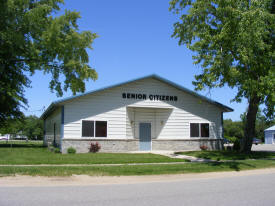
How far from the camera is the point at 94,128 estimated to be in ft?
66.4

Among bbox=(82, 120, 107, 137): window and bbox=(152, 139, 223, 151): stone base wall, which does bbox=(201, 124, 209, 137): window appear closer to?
bbox=(152, 139, 223, 151): stone base wall

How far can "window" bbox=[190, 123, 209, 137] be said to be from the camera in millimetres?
23359

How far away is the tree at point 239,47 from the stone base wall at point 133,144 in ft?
17.7

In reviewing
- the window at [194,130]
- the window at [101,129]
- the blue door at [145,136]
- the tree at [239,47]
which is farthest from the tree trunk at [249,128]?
the window at [101,129]

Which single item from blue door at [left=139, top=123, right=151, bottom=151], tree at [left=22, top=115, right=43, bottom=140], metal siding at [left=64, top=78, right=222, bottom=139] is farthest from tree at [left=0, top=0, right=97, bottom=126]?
tree at [left=22, top=115, right=43, bottom=140]

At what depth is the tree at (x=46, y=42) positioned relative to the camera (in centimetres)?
1789

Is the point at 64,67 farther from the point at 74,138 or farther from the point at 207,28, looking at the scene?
the point at 207,28

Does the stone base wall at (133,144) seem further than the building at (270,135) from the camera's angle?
No

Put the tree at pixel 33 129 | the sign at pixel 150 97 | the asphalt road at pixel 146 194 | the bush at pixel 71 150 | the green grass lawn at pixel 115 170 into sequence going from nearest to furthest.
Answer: the asphalt road at pixel 146 194 < the green grass lawn at pixel 115 170 < the bush at pixel 71 150 < the sign at pixel 150 97 < the tree at pixel 33 129

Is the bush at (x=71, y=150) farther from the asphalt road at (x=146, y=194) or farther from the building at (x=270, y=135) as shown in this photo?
the building at (x=270, y=135)

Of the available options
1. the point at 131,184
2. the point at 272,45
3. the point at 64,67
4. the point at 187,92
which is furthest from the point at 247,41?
the point at 64,67

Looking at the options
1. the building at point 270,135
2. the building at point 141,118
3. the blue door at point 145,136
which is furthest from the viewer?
the building at point 270,135

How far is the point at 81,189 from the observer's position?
8.34 meters

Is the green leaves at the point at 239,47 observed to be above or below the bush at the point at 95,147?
above
